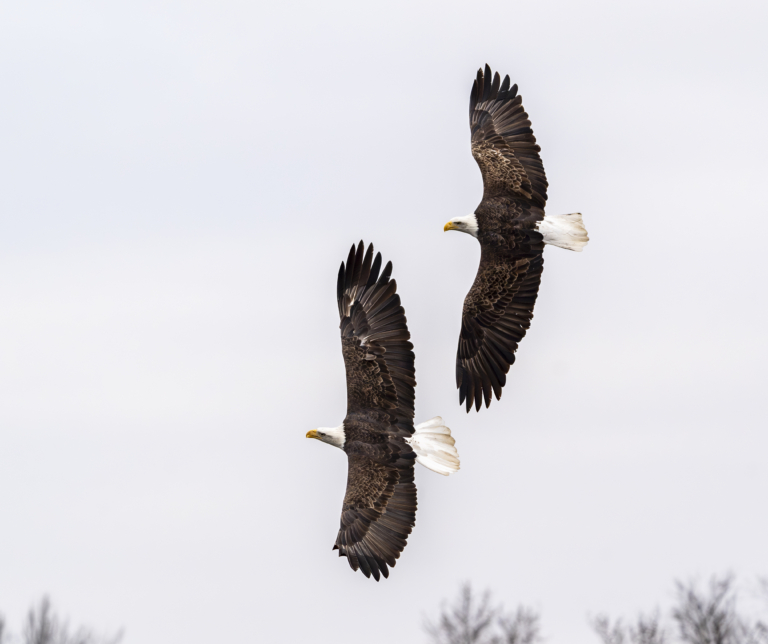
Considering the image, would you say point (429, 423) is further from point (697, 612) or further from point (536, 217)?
point (697, 612)

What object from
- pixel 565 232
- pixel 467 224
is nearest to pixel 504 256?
pixel 467 224

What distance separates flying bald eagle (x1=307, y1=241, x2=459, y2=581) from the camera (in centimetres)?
1669

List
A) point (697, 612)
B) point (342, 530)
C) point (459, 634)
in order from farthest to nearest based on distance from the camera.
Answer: point (459, 634) < point (697, 612) < point (342, 530)

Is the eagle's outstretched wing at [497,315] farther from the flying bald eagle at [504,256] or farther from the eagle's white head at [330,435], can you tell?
the eagle's white head at [330,435]

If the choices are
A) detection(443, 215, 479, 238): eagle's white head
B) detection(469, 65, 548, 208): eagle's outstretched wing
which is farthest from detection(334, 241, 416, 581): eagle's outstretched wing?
detection(469, 65, 548, 208): eagle's outstretched wing

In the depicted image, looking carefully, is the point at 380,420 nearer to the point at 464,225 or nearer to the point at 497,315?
the point at 497,315

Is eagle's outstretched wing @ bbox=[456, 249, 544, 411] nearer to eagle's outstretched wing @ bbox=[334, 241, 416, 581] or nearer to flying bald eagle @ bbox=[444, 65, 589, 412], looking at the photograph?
flying bald eagle @ bbox=[444, 65, 589, 412]

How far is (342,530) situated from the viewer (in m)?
16.6

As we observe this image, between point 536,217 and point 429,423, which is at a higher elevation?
point 536,217

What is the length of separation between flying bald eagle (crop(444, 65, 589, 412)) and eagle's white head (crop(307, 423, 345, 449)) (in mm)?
1448

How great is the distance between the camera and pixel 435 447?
55.8 ft

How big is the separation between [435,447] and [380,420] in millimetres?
646

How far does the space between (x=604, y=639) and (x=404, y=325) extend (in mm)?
14023

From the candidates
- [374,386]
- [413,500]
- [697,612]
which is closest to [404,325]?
[374,386]
